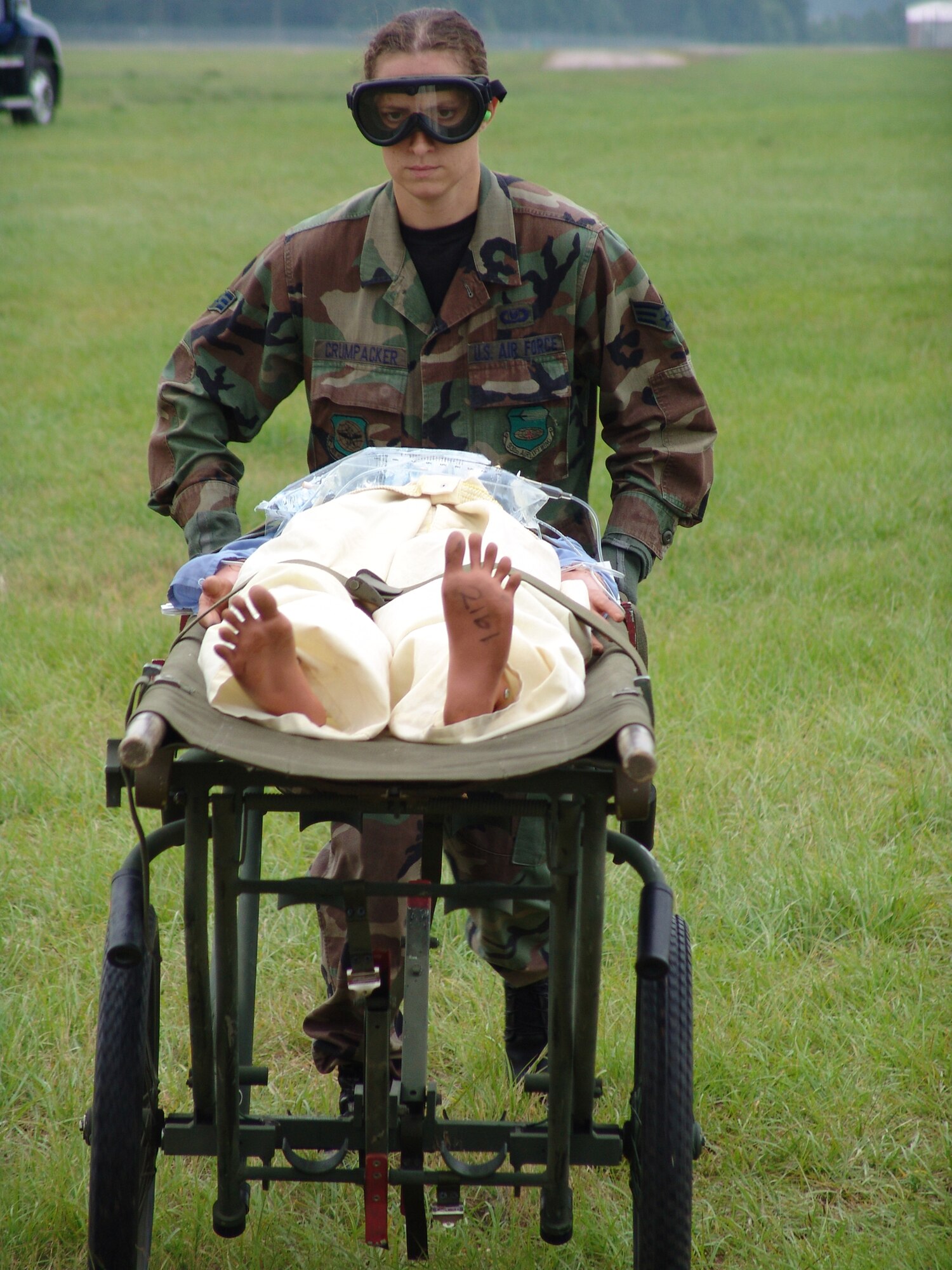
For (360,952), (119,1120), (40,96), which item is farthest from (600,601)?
(40,96)

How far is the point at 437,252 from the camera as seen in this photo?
2.68 meters

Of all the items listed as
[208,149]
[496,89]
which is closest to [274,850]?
[496,89]

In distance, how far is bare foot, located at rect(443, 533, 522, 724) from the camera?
5.86ft

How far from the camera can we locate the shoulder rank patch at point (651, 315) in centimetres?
267

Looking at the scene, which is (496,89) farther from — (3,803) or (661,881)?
(3,803)

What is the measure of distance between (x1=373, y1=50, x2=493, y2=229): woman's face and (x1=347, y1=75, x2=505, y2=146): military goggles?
2cm

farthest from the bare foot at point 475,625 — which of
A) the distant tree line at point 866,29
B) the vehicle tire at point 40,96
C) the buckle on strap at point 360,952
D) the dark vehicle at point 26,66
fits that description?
the distant tree line at point 866,29

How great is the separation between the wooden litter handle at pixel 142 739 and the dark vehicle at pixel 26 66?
22.6m

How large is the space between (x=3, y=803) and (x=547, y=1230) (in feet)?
7.50

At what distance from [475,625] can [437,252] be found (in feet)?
3.78

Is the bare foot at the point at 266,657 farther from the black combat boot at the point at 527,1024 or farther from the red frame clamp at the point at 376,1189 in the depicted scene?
the black combat boot at the point at 527,1024

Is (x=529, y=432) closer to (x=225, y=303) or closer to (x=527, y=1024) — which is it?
(x=225, y=303)

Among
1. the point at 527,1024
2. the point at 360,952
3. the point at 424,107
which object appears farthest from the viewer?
the point at 527,1024

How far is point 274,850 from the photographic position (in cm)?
361
